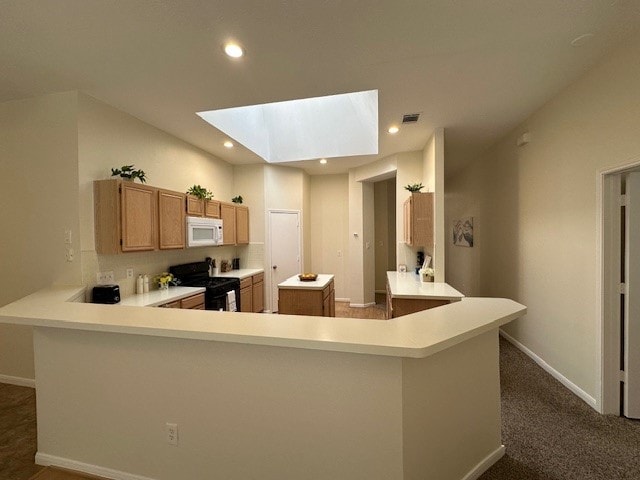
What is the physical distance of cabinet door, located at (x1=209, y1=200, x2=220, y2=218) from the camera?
4266 millimetres

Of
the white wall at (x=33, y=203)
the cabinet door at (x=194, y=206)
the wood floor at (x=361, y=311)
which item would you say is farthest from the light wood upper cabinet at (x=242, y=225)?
the white wall at (x=33, y=203)

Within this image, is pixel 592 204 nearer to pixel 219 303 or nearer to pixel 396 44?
pixel 396 44

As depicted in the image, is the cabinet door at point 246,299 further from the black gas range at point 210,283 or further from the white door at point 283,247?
the white door at point 283,247

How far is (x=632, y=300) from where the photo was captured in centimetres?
226

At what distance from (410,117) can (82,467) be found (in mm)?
4260

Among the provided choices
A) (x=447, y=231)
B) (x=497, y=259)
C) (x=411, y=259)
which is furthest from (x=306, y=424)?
(x=447, y=231)

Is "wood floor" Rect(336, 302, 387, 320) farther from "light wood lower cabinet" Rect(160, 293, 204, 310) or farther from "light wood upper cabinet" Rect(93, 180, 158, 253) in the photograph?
"light wood upper cabinet" Rect(93, 180, 158, 253)

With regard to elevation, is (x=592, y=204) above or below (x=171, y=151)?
below

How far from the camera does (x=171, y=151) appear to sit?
3.95 meters

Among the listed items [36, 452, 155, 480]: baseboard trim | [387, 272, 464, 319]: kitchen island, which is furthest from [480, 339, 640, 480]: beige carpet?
[36, 452, 155, 480]: baseboard trim

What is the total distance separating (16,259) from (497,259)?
20.6 feet

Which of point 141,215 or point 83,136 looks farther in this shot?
point 141,215

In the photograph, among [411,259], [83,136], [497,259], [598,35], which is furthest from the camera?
[411,259]

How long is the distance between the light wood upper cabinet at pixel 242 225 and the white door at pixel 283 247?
48 centimetres
